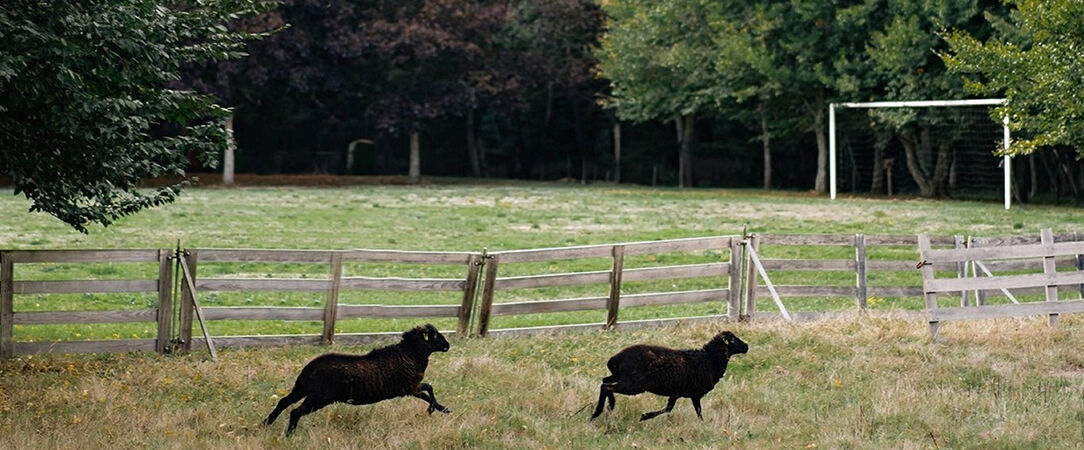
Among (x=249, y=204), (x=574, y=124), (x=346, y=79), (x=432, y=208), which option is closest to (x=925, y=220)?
(x=432, y=208)

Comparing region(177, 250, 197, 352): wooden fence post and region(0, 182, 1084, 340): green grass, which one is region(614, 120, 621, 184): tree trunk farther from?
region(177, 250, 197, 352): wooden fence post

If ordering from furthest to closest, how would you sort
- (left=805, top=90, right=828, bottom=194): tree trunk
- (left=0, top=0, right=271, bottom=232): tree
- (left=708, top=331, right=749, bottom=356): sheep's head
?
(left=805, top=90, right=828, bottom=194): tree trunk → (left=708, top=331, right=749, bottom=356): sheep's head → (left=0, top=0, right=271, bottom=232): tree

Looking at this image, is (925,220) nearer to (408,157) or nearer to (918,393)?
(918,393)

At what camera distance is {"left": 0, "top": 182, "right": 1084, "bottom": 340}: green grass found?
18.8 m

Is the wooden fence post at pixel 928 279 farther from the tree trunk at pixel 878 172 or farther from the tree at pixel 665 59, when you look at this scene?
the tree trunk at pixel 878 172

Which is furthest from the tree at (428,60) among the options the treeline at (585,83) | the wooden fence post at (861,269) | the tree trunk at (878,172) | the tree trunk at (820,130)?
the wooden fence post at (861,269)

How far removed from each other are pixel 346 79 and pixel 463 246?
28.4 metres

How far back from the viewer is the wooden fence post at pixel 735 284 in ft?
55.8

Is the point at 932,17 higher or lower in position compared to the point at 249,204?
higher

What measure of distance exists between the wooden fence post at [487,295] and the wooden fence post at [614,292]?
1639 millimetres

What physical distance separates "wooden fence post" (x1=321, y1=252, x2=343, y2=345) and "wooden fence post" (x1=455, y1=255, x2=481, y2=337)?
1.51 metres

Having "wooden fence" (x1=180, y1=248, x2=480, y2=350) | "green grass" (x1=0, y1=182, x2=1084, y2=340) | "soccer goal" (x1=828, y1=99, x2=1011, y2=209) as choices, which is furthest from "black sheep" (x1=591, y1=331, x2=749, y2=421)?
"soccer goal" (x1=828, y1=99, x2=1011, y2=209)

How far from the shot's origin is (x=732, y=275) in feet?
56.4

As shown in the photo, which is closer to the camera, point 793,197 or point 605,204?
point 605,204
